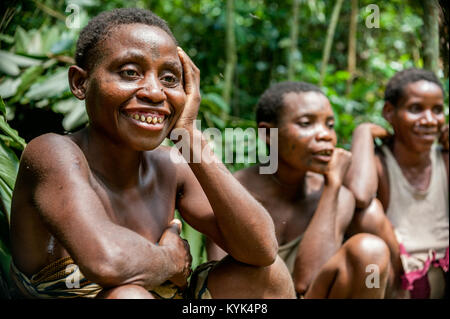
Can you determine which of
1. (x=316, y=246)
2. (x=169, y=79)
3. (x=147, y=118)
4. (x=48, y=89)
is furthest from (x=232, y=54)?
(x=147, y=118)

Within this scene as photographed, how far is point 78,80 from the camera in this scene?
1.57 m

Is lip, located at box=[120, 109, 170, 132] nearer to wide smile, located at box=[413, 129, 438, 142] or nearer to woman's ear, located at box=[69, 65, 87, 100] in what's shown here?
woman's ear, located at box=[69, 65, 87, 100]

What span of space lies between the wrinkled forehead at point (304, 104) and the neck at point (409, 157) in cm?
59

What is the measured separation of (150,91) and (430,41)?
2.35 meters

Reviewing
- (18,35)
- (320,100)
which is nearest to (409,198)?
(320,100)

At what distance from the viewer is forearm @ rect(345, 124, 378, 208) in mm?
2381

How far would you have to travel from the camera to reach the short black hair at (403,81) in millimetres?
2725

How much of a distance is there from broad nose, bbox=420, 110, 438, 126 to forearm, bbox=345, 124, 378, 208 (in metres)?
0.28

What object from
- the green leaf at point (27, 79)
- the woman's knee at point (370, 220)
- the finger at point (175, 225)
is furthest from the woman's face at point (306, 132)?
the green leaf at point (27, 79)

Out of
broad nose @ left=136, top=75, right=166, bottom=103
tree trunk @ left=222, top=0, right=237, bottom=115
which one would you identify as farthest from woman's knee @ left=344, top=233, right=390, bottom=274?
tree trunk @ left=222, top=0, right=237, bottom=115

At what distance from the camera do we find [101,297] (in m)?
1.25

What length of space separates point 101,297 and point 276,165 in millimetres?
1383

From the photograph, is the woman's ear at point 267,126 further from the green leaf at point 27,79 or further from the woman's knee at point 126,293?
the woman's knee at point 126,293
